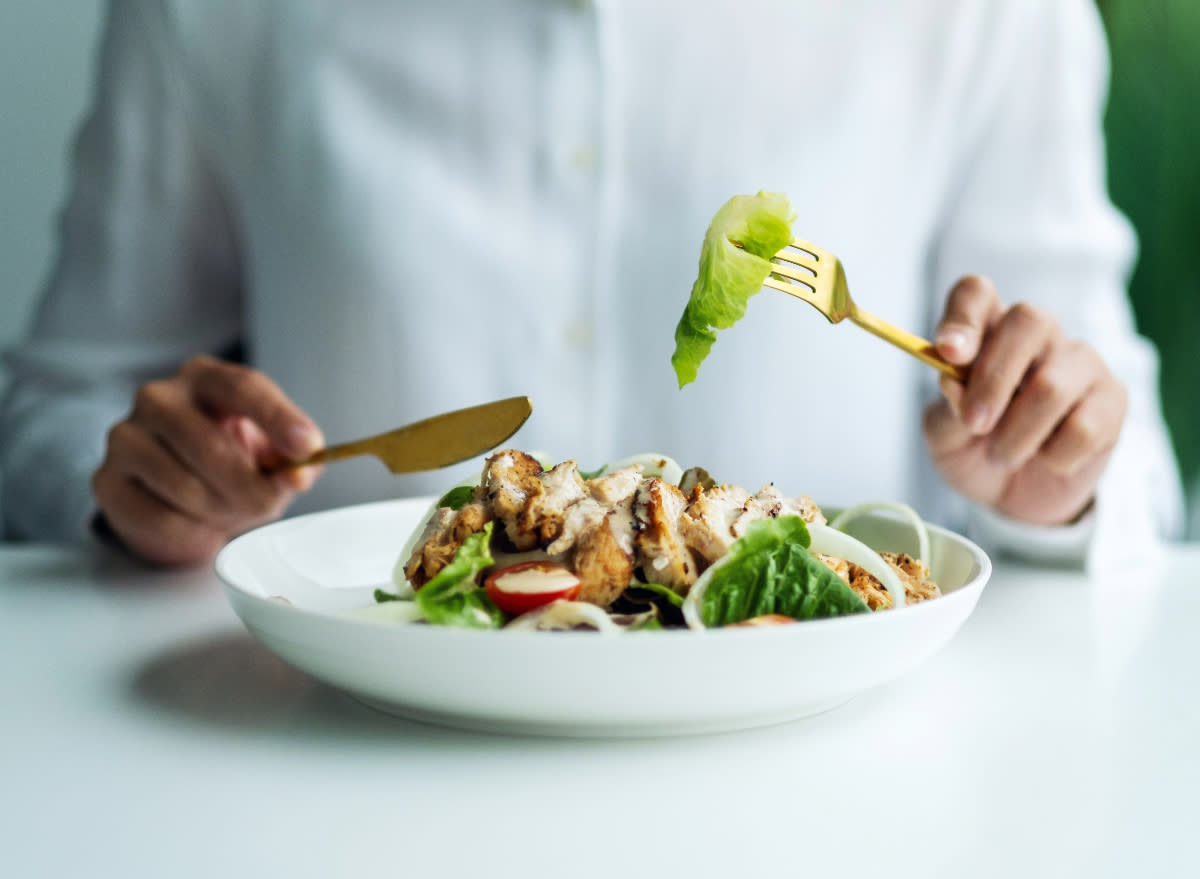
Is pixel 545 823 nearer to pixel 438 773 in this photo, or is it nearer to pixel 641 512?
pixel 438 773

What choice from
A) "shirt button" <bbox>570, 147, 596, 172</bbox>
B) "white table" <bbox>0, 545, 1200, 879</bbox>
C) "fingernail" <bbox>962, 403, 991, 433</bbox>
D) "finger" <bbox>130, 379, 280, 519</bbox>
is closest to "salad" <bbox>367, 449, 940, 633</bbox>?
"white table" <bbox>0, 545, 1200, 879</bbox>

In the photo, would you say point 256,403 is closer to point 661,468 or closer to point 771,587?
point 661,468

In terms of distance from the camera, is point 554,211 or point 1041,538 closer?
point 1041,538

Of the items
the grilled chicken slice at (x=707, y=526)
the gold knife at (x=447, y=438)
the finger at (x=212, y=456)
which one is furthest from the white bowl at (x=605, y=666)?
the finger at (x=212, y=456)

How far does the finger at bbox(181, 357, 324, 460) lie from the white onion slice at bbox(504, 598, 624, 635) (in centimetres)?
71

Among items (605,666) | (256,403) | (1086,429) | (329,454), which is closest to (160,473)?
(256,403)

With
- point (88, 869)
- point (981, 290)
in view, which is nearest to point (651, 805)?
point (88, 869)

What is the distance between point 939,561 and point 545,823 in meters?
0.65

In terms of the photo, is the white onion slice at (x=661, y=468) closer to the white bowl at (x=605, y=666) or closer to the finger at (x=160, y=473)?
the white bowl at (x=605, y=666)

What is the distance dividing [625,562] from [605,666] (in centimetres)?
18

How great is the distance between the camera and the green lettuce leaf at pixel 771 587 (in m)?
0.93

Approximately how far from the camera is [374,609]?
0.97m

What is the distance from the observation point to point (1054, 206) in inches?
87.6

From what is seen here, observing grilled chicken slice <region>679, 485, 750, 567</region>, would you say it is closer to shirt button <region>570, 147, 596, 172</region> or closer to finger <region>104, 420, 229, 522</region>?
finger <region>104, 420, 229, 522</region>
